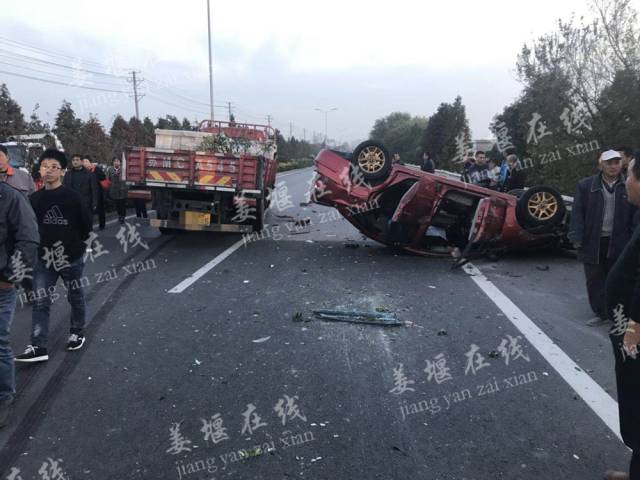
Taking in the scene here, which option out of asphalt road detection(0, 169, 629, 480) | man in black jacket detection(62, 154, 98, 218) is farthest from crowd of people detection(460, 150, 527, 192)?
man in black jacket detection(62, 154, 98, 218)

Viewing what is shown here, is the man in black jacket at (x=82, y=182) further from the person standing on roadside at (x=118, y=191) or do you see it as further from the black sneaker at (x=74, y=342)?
the black sneaker at (x=74, y=342)

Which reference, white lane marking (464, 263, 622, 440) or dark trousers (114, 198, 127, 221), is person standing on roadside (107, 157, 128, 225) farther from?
white lane marking (464, 263, 622, 440)

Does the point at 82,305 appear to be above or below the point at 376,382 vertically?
above

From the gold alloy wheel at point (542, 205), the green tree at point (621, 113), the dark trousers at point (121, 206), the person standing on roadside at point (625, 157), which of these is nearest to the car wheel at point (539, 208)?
the gold alloy wheel at point (542, 205)

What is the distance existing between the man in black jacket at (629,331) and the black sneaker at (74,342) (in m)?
4.07

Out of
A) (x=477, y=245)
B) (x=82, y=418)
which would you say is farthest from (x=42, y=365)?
(x=477, y=245)

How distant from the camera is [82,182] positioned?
812cm

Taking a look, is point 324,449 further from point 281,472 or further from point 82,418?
point 82,418

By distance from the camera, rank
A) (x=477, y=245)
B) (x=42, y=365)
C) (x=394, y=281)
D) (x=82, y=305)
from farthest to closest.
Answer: (x=477, y=245) → (x=394, y=281) → (x=82, y=305) → (x=42, y=365)

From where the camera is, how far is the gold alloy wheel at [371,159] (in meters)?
7.84

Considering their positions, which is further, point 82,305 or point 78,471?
point 82,305

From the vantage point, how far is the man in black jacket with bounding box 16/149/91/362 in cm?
399

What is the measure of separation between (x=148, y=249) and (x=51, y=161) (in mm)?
4663

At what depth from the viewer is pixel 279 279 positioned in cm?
662
